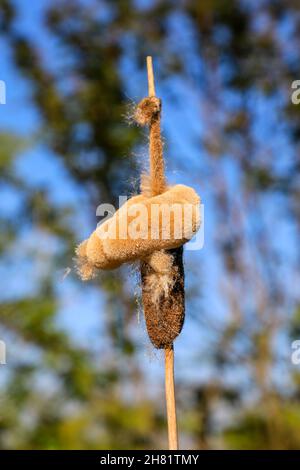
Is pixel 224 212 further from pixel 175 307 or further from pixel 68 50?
pixel 175 307

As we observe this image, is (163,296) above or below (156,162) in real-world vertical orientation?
below

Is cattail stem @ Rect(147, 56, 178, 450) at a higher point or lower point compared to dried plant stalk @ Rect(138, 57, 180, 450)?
higher

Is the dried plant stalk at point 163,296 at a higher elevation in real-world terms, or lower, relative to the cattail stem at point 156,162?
lower

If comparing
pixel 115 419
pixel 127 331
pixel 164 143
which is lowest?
pixel 164 143

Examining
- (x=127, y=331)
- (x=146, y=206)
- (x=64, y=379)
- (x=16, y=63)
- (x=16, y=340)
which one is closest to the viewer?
(x=146, y=206)

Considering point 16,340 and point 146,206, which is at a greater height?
point 16,340
